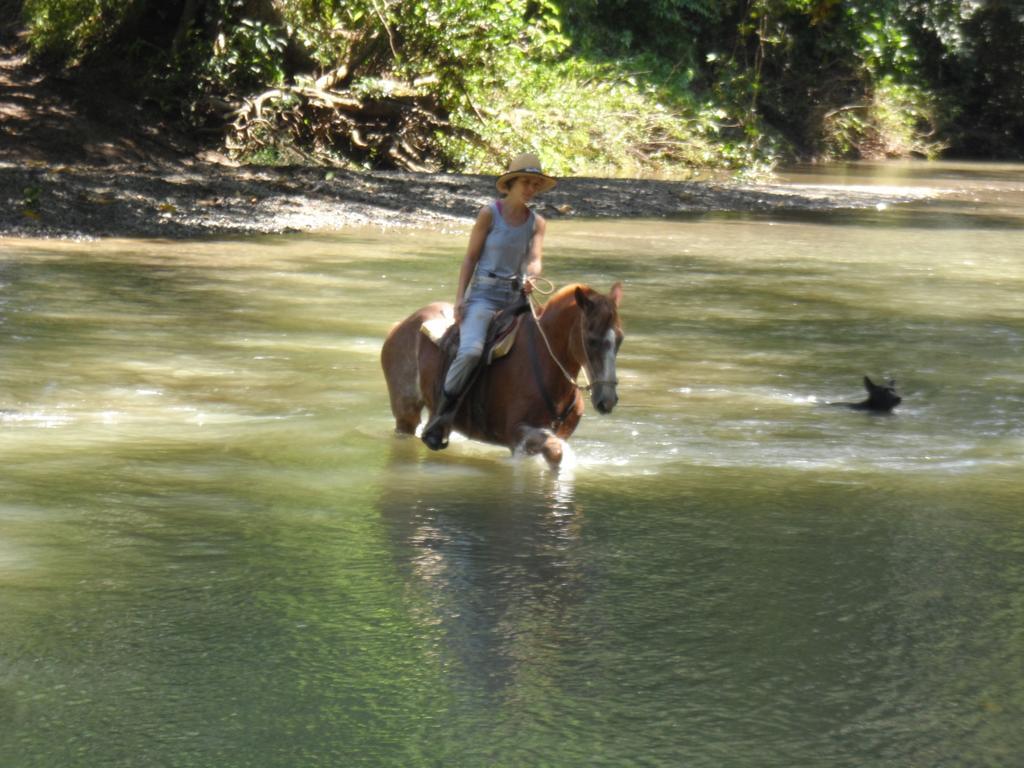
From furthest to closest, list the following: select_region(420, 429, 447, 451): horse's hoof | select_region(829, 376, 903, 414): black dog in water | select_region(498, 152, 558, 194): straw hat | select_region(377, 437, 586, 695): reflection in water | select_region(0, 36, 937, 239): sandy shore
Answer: select_region(0, 36, 937, 239): sandy shore < select_region(829, 376, 903, 414): black dog in water < select_region(420, 429, 447, 451): horse's hoof < select_region(498, 152, 558, 194): straw hat < select_region(377, 437, 586, 695): reflection in water

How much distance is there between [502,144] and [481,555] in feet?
86.4

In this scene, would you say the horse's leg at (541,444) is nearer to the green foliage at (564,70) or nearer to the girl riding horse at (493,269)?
the girl riding horse at (493,269)

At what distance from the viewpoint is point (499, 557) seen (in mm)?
7227

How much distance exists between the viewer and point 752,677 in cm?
569

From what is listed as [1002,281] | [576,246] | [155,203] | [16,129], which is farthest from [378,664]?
[16,129]

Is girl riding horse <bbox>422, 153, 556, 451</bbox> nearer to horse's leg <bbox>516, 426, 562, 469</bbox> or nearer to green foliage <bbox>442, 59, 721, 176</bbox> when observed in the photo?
horse's leg <bbox>516, 426, 562, 469</bbox>

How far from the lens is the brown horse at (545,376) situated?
825cm

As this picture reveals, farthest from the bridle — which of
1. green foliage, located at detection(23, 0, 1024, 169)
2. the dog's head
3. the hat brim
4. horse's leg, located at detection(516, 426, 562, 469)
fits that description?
green foliage, located at detection(23, 0, 1024, 169)

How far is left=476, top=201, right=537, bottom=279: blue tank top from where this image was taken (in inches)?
353

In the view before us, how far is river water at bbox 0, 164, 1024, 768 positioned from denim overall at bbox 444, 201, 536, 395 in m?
0.63

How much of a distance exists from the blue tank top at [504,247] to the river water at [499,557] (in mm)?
1086

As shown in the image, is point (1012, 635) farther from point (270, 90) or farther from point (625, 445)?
point (270, 90)

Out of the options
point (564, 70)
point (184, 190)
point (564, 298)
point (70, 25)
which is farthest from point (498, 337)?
point (564, 70)

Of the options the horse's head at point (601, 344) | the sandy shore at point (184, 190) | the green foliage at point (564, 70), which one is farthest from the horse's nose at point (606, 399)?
the green foliage at point (564, 70)
